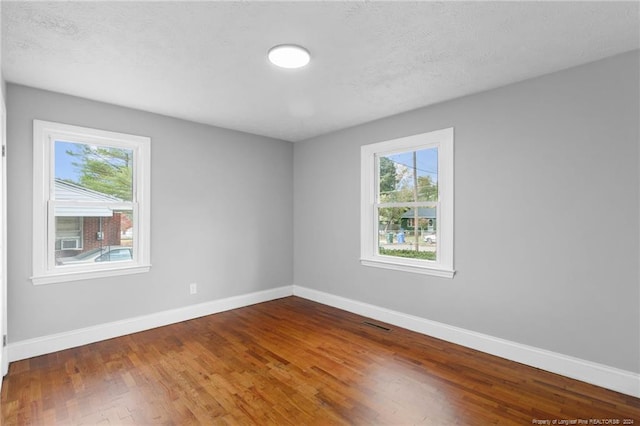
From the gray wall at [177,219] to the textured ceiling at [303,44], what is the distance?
0.46 metres

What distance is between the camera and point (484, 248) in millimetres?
3240

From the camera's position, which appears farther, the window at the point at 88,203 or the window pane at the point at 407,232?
the window pane at the point at 407,232

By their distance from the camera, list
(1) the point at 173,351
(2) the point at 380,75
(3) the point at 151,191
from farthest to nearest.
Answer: (3) the point at 151,191
(1) the point at 173,351
(2) the point at 380,75

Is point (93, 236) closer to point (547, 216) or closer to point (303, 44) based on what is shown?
point (303, 44)

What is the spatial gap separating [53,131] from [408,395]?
160 inches

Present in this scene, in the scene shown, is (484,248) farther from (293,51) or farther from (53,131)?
(53,131)

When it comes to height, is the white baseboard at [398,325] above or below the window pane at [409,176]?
below

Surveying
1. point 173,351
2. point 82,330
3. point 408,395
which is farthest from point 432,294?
point 82,330

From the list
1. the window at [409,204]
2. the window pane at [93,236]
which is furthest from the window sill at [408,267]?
the window pane at [93,236]

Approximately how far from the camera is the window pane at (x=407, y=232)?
12.4 feet

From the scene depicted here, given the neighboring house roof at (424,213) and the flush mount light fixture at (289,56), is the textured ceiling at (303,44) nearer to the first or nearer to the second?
the flush mount light fixture at (289,56)

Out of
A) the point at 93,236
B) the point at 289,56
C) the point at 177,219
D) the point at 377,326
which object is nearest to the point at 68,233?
the point at 93,236

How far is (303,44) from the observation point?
2344mm

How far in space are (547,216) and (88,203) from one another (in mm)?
4540
